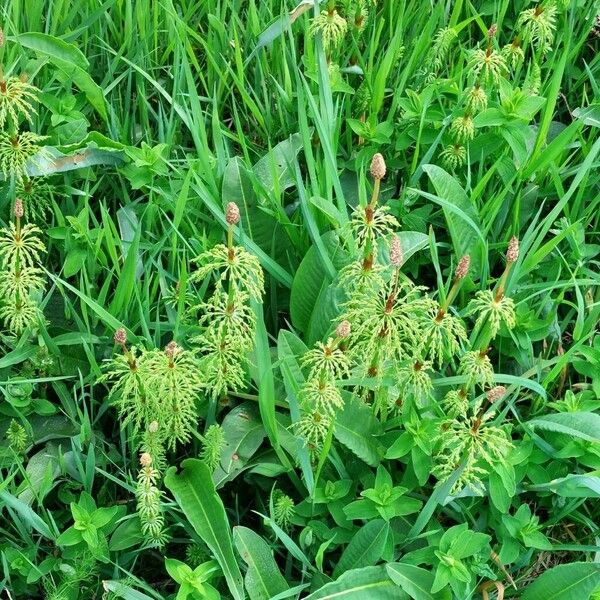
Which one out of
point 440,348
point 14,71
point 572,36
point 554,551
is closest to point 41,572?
point 440,348

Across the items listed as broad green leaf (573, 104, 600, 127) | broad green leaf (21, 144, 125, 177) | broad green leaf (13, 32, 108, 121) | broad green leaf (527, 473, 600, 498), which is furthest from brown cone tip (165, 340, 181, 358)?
broad green leaf (573, 104, 600, 127)

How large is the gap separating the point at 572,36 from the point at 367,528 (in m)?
2.06

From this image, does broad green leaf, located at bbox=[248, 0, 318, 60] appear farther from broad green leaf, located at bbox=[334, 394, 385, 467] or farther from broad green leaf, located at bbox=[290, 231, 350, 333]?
broad green leaf, located at bbox=[334, 394, 385, 467]

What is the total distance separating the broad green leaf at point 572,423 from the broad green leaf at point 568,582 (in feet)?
1.02

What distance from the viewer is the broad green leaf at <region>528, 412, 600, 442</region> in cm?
226

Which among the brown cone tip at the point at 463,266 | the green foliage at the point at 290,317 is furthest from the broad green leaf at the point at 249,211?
the brown cone tip at the point at 463,266

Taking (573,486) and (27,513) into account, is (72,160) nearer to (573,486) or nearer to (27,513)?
(27,513)

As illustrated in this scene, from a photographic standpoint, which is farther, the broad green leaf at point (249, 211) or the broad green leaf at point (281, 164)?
the broad green leaf at point (281, 164)

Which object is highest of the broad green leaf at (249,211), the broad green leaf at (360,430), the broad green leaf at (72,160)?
the broad green leaf at (72,160)

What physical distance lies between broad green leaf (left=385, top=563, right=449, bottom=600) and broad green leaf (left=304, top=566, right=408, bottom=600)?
4 cm

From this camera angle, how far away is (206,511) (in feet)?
7.14

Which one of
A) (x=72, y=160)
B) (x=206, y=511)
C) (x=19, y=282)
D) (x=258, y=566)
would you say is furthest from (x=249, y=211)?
(x=258, y=566)

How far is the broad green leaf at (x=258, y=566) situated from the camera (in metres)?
2.13

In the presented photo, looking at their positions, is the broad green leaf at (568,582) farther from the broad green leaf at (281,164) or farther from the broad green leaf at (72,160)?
the broad green leaf at (72,160)
